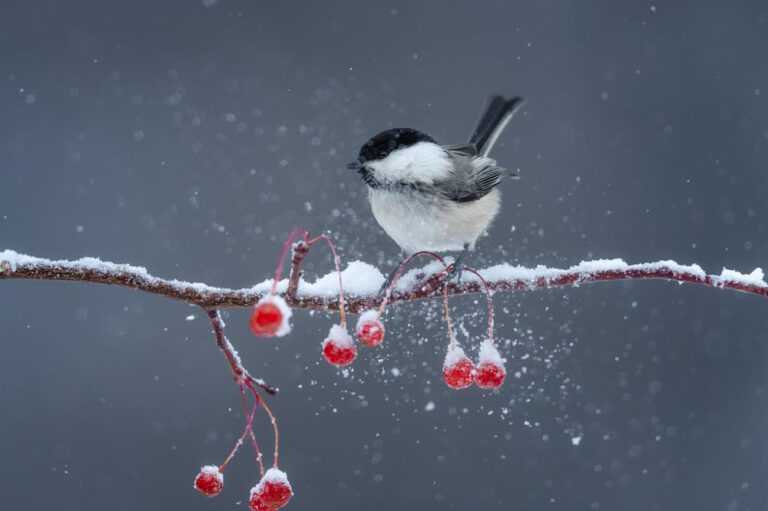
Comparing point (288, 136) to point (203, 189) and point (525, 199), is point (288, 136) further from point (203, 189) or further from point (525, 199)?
point (525, 199)

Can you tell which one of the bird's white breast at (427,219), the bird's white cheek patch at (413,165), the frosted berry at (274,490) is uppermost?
the bird's white cheek patch at (413,165)

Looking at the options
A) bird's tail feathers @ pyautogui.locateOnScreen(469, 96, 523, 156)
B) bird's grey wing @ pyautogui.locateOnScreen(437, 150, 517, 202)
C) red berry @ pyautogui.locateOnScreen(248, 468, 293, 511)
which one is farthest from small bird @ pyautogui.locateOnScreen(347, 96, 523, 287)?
red berry @ pyautogui.locateOnScreen(248, 468, 293, 511)

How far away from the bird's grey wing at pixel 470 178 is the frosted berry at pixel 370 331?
685mm

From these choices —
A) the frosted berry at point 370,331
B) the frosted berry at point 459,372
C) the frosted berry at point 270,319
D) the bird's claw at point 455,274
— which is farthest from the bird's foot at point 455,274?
the frosted berry at point 270,319

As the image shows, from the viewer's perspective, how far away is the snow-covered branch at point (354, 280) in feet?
3.60

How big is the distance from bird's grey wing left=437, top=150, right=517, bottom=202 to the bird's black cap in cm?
16

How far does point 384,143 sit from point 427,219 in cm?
21

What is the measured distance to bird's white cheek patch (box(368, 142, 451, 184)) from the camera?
5.18 feet

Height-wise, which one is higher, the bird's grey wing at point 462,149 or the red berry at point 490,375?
the bird's grey wing at point 462,149

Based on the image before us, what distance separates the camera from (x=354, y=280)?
48.8 inches

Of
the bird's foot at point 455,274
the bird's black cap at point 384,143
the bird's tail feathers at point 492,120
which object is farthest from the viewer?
the bird's tail feathers at point 492,120

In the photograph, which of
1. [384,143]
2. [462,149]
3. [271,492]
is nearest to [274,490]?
[271,492]

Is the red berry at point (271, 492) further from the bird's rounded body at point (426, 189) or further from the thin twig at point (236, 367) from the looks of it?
the bird's rounded body at point (426, 189)

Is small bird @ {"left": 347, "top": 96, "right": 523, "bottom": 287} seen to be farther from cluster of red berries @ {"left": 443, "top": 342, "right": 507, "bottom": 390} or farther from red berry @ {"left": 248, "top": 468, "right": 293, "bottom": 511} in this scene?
red berry @ {"left": 248, "top": 468, "right": 293, "bottom": 511}
